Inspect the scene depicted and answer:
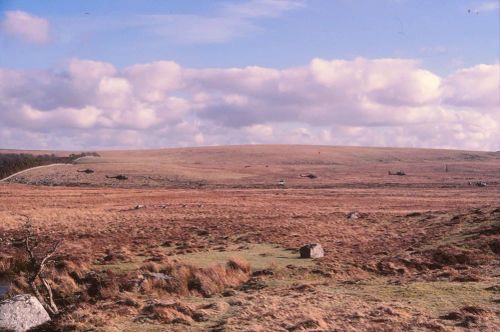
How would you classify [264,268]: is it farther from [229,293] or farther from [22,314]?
[22,314]

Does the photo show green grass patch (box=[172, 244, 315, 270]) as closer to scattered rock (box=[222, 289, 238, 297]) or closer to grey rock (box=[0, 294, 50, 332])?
scattered rock (box=[222, 289, 238, 297])

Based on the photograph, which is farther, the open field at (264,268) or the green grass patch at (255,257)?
the green grass patch at (255,257)

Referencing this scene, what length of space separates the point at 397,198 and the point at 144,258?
148ft

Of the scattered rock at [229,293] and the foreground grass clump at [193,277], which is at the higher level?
the foreground grass clump at [193,277]

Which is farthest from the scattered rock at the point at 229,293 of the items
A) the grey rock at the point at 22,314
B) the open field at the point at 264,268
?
the grey rock at the point at 22,314

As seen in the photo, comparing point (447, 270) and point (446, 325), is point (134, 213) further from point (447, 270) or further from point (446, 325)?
point (446, 325)

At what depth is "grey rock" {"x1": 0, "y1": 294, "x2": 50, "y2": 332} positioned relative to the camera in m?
15.5

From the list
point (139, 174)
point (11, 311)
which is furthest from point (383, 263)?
point (139, 174)

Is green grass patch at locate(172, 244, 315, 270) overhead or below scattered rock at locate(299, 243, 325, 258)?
below

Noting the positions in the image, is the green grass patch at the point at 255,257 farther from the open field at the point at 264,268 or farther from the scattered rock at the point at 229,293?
the scattered rock at the point at 229,293

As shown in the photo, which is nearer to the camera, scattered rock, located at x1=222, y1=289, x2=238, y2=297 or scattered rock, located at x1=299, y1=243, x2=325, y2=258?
scattered rock, located at x1=222, y1=289, x2=238, y2=297

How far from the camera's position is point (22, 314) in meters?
15.8

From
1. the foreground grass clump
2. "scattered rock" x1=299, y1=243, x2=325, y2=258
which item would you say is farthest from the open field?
"scattered rock" x1=299, y1=243, x2=325, y2=258

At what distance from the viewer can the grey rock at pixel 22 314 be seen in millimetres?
15453
